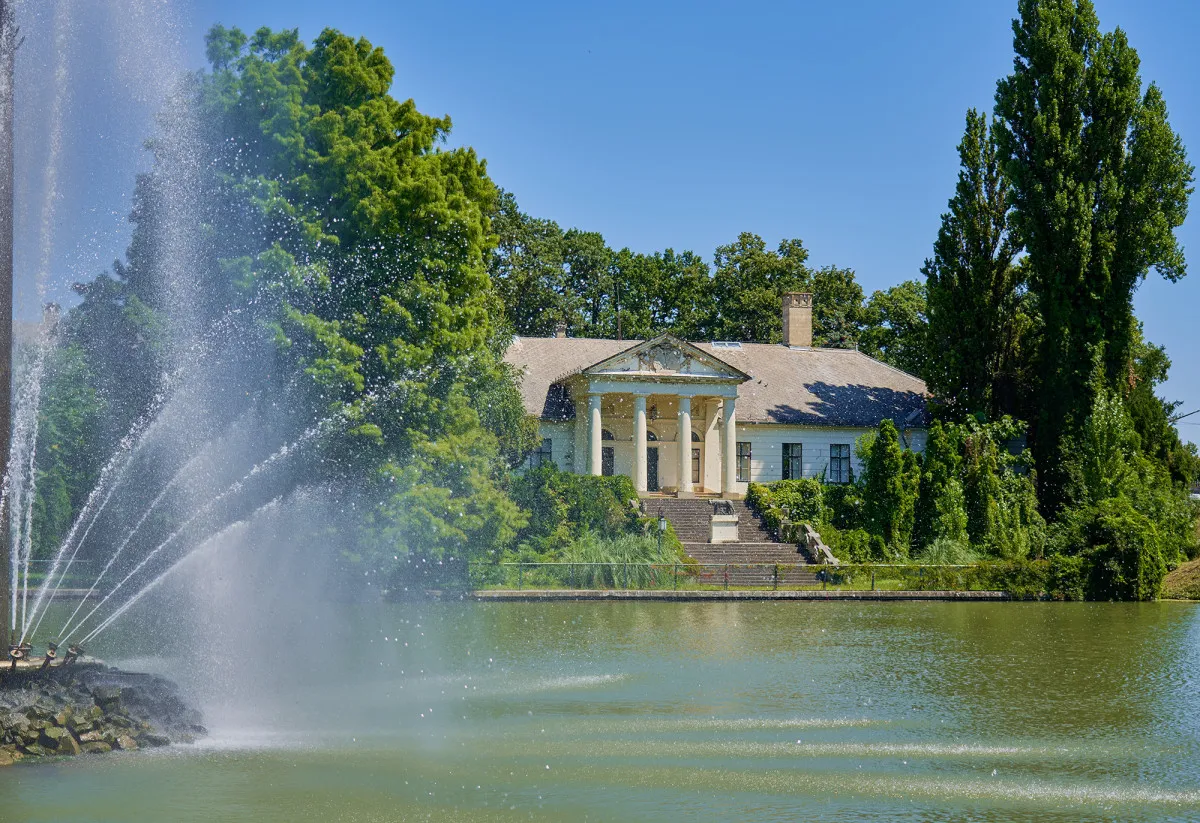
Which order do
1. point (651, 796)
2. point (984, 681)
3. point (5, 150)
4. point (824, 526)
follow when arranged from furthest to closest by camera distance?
point (824, 526) → point (984, 681) → point (5, 150) → point (651, 796)

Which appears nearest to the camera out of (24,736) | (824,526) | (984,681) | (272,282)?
(24,736)

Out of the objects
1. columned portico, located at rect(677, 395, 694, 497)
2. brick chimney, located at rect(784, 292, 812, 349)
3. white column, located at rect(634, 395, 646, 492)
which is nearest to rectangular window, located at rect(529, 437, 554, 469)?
white column, located at rect(634, 395, 646, 492)

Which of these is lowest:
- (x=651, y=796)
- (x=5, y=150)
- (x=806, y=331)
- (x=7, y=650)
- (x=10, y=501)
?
(x=651, y=796)

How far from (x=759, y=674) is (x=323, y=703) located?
6880 millimetres

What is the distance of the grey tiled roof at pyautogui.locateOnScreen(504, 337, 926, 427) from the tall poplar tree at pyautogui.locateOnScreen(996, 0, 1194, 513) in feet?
24.4

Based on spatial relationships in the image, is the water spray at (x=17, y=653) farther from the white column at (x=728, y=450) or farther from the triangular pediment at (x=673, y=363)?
the white column at (x=728, y=450)

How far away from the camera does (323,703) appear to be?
56.9ft

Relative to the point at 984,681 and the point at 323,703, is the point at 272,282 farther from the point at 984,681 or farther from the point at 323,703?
the point at 984,681

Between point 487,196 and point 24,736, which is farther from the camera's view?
point 487,196

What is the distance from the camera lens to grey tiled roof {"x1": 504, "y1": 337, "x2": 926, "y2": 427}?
51375 mm

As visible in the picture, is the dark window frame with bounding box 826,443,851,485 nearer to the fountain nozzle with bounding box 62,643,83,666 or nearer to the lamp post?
the fountain nozzle with bounding box 62,643,83,666

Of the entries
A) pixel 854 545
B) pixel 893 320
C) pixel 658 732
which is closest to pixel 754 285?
pixel 893 320

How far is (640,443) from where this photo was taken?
4809 cm

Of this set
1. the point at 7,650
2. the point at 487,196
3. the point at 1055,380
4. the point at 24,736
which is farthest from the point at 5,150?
the point at 1055,380
